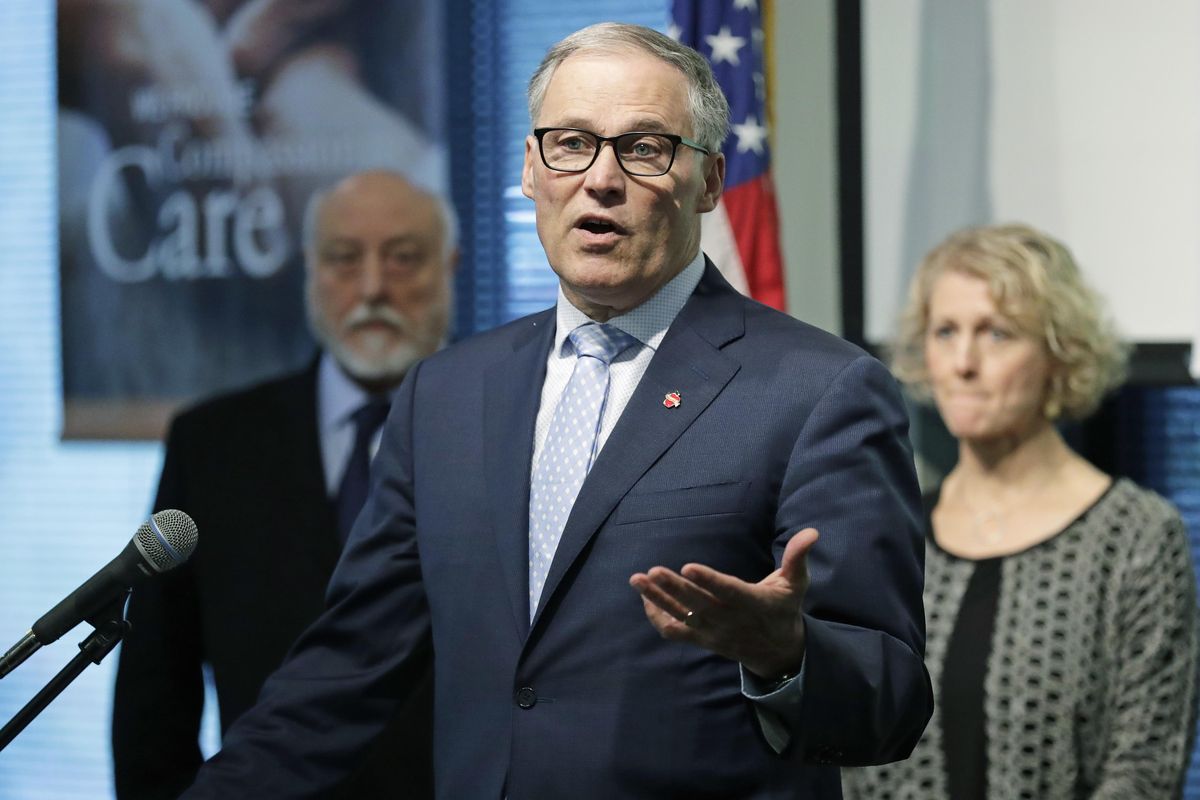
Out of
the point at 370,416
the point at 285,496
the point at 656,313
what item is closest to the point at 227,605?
the point at 285,496

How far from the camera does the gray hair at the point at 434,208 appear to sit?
3.52m

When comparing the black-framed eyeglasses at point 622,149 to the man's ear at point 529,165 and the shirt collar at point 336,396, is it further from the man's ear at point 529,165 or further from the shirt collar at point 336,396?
the shirt collar at point 336,396

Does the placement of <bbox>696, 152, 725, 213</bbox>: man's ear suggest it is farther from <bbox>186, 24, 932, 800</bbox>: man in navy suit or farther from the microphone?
the microphone

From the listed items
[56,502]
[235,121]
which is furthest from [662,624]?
[56,502]

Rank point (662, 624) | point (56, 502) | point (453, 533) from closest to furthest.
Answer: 1. point (662, 624)
2. point (453, 533)
3. point (56, 502)

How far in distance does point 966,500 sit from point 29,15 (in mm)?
3048

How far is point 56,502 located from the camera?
409 cm

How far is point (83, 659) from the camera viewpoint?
1.37 m

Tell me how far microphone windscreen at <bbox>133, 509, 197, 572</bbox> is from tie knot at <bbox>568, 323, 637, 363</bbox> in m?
0.58

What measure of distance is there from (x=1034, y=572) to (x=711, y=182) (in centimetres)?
132

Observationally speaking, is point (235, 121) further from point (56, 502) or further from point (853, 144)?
point (853, 144)

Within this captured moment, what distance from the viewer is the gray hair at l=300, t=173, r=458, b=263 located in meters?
3.52

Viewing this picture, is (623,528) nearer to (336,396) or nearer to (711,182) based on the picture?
(711,182)

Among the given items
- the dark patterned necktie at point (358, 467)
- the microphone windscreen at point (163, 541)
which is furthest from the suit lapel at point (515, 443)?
the dark patterned necktie at point (358, 467)
